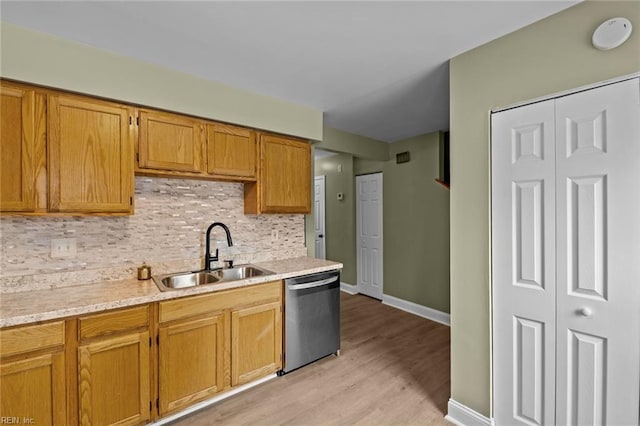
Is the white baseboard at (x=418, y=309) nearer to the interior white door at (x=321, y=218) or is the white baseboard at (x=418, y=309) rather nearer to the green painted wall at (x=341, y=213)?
the green painted wall at (x=341, y=213)

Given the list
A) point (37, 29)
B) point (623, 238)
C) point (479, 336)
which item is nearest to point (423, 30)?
point (623, 238)

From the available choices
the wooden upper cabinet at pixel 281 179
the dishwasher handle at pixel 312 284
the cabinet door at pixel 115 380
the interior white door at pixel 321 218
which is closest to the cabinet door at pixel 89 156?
the cabinet door at pixel 115 380

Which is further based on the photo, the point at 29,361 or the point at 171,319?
the point at 171,319

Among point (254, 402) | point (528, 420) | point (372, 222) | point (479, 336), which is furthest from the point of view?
point (372, 222)

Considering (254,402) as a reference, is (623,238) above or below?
above

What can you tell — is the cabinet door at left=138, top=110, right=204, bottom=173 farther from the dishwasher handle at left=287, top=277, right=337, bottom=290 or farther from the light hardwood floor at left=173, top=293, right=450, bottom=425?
the light hardwood floor at left=173, top=293, right=450, bottom=425

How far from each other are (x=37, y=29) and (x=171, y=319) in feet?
6.36

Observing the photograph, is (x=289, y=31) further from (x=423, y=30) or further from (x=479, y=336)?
(x=479, y=336)

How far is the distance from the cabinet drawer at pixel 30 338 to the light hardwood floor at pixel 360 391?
1.00 metres

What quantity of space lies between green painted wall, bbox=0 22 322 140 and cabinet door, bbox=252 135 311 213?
0.52ft

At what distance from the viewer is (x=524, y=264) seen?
171cm

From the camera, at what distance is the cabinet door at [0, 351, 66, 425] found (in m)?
1.48

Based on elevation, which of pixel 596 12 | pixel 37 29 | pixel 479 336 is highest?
pixel 37 29

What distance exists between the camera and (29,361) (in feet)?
4.99
